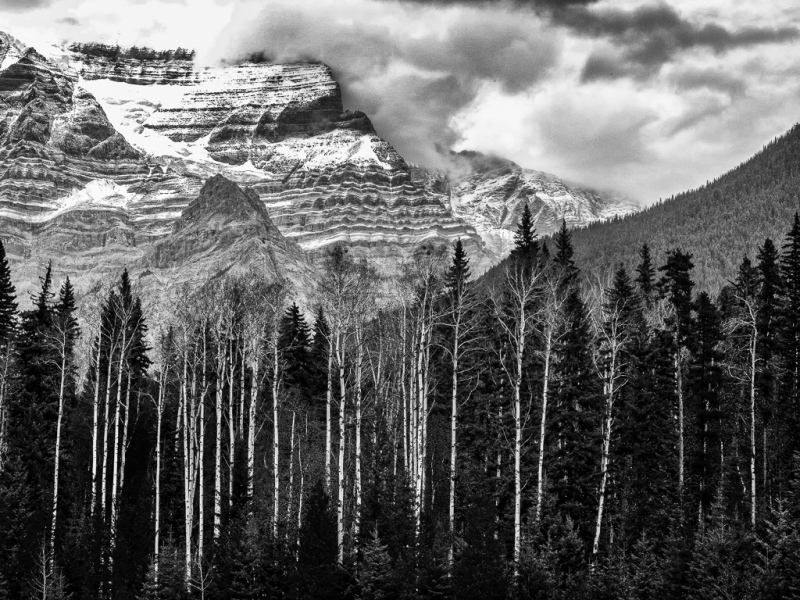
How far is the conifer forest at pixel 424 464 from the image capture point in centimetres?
3456

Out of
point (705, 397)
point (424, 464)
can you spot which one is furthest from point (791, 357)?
point (424, 464)

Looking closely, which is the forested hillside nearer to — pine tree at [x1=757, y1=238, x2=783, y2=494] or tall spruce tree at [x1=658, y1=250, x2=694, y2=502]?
pine tree at [x1=757, y1=238, x2=783, y2=494]

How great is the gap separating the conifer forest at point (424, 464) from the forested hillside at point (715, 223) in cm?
8343

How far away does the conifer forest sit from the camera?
3456cm

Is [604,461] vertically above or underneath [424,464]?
underneath

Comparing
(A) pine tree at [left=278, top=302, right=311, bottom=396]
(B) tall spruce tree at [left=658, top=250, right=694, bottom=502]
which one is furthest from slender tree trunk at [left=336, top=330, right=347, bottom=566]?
(A) pine tree at [left=278, top=302, right=311, bottom=396]

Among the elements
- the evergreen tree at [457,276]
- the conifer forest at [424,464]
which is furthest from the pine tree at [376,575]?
the evergreen tree at [457,276]

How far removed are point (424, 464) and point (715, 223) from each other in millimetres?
131864

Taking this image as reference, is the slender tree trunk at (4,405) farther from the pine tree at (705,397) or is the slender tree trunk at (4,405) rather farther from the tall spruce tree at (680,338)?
the pine tree at (705,397)

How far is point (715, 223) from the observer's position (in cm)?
16262

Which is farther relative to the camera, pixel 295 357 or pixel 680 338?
pixel 295 357

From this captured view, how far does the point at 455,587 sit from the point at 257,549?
8479 millimetres

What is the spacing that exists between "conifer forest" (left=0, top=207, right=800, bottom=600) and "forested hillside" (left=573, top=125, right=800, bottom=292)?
83.4 m

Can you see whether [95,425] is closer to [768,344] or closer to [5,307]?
[5,307]
